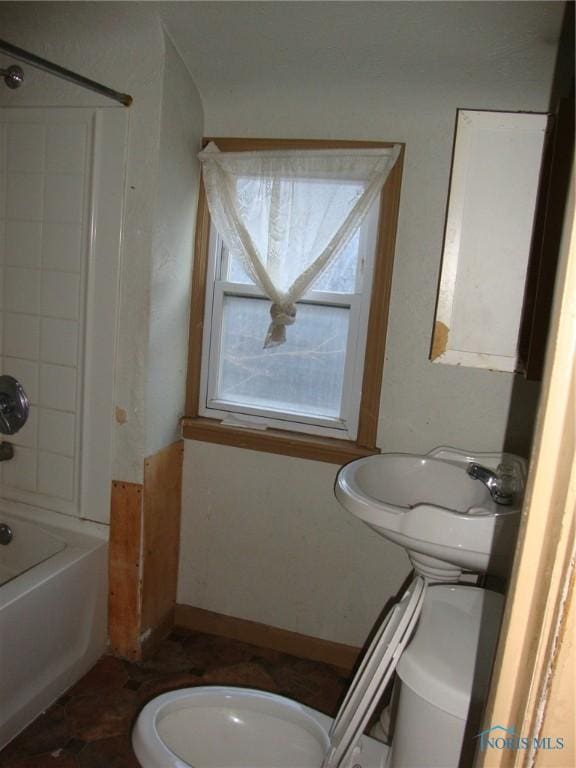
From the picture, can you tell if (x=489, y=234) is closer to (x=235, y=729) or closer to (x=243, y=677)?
(x=235, y=729)

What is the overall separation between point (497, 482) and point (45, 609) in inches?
56.3

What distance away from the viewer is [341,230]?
75.2 inches

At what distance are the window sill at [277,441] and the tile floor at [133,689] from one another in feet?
2.61

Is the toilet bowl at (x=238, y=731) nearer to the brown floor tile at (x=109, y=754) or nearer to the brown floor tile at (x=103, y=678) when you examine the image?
the brown floor tile at (x=109, y=754)

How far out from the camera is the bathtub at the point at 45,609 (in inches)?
65.1

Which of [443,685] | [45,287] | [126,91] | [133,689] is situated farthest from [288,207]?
[133,689]

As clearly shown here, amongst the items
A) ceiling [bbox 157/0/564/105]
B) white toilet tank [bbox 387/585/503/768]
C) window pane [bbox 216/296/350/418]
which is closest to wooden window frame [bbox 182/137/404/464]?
window pane [bbox 216/296/350/418]

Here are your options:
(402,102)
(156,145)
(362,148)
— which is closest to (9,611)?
(156,145)

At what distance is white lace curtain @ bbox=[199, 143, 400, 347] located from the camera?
1900mm

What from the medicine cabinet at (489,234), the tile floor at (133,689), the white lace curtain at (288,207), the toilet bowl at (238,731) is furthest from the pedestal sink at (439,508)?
the tile floor at (133,689)

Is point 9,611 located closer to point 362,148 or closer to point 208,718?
point 208,718

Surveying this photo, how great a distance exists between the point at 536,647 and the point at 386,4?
1641mm

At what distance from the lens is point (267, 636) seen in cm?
221

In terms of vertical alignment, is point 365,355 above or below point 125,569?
above
